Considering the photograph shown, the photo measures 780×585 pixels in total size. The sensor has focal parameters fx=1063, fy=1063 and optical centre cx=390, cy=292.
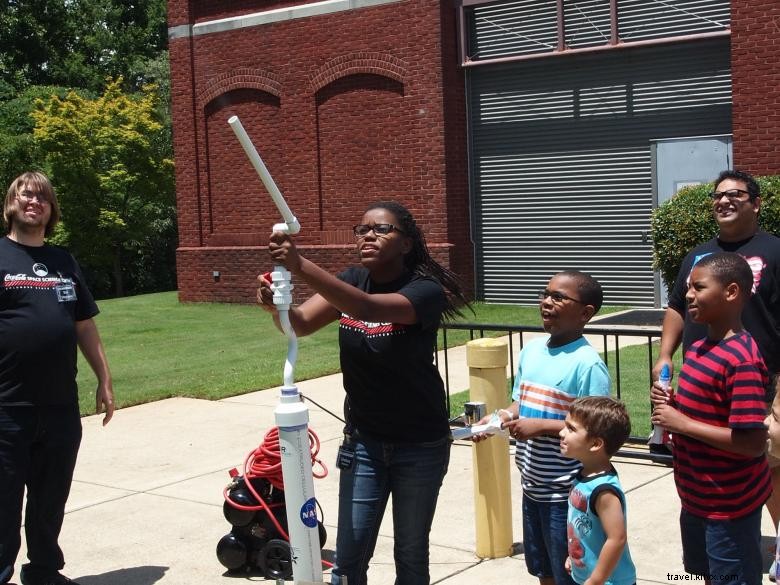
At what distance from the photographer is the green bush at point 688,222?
13.0 metres

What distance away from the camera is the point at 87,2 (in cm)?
4619

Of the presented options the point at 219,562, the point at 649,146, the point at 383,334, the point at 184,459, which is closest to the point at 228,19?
the point at 649,146

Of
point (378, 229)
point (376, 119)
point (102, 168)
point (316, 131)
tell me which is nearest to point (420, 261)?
point (378, 229)

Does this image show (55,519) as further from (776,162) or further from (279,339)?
(776,162)

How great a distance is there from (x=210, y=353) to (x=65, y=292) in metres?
9.10

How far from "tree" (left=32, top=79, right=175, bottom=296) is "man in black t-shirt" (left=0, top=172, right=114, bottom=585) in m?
23.9

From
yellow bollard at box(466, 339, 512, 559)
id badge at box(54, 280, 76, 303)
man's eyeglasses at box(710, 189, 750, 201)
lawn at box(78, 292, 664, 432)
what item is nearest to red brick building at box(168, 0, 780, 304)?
lawn at box(78, 292, 664, 432)

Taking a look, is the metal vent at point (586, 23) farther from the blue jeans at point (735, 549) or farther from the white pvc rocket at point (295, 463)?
the white pvc rocket at point (295, 463)

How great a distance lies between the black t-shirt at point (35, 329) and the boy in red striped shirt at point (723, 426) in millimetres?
2779

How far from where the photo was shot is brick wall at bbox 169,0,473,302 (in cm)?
1789

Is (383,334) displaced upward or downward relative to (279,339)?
upward

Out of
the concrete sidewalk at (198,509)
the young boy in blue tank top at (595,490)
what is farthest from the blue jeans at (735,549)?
the concrete sidewalk at (198,509)

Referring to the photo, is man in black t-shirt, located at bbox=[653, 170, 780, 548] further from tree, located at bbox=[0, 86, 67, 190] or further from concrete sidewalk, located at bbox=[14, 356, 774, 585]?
tree, located at bbox=[0, 86, 67, 190]

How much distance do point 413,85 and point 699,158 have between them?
4.85 m
